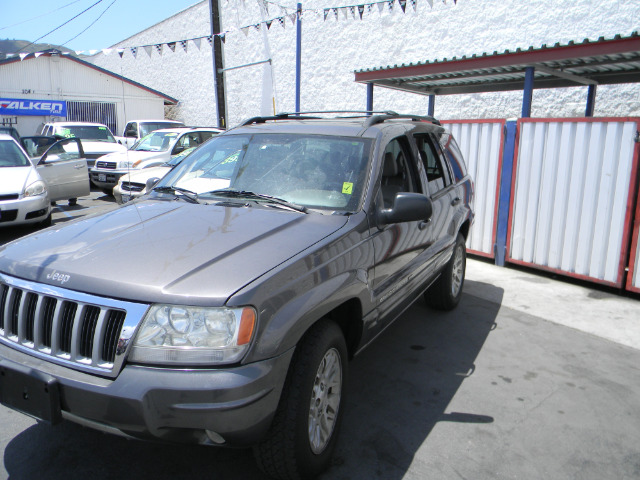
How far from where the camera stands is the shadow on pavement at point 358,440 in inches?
→ 105

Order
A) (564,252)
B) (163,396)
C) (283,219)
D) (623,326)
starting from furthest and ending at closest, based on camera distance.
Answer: (564,252), (623,326), (283,219), (163,396)

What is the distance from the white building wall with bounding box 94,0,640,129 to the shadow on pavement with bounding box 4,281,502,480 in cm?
888

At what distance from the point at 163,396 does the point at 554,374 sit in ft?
10.1

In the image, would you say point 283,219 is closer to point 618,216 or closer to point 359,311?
point 359,311

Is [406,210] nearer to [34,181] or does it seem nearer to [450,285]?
[450,285]

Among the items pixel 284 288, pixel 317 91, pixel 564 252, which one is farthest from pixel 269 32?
pixel 284 288

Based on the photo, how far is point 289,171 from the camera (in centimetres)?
Result: 338

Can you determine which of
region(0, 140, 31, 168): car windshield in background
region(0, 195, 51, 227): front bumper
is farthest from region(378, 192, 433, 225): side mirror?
→ region(0, 140, 31, 168): car windshield in background

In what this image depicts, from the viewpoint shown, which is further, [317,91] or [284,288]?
[317,91]

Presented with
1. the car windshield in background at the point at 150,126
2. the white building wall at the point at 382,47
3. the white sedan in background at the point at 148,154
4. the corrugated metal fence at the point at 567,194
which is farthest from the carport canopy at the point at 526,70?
the car windshield in background at the point at 150,126

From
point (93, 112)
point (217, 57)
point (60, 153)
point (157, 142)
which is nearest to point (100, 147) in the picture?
point (157, 142)

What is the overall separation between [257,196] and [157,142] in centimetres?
1028

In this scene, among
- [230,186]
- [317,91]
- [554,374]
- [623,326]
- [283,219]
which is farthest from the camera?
[317,91]

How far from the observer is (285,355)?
7.33 feet
